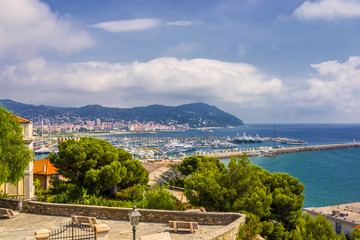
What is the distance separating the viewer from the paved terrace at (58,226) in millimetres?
7758

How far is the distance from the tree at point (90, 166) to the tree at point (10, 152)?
3711 mm

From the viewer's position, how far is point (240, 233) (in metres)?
7.65

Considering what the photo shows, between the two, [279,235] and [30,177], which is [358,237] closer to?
[279,235]

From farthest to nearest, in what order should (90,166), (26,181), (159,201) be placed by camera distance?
(90,166), (26,181), (159,201)

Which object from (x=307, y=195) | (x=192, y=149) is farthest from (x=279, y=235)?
(x=192, y=149)

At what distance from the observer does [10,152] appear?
35.7ft

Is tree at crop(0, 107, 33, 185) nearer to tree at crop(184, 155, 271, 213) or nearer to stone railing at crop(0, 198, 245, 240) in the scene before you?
stone railing at crop(0, 198, 245, 240)

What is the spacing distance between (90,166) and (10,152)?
497 centimetres

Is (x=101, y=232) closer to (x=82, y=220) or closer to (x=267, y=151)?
→ (x=82, y=220)

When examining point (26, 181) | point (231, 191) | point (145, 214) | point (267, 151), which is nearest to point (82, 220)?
point (145, 214)

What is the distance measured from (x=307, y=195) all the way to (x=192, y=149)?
72874 millimetres

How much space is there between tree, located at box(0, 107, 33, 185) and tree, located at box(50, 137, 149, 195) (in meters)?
3.71

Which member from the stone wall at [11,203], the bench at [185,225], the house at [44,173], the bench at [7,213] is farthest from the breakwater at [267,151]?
the bench at [185,225]

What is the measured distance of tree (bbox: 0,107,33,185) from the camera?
10641mm
